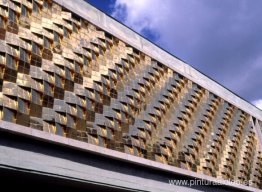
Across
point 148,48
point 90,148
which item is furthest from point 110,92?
point 148,48

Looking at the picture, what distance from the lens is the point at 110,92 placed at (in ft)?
39.3

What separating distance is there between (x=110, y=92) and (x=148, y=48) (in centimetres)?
360

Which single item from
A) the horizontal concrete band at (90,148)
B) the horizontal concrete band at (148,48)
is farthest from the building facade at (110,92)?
the horizontal concrete band at (90,148)

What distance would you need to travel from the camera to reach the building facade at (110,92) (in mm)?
9445

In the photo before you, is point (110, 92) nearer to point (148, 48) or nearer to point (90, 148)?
point (90, 148)

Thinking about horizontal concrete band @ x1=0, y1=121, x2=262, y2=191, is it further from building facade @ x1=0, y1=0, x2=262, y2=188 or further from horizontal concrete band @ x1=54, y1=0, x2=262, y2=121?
horizontal concrete band @ x1=54, y1=0, x2=262, y2=121

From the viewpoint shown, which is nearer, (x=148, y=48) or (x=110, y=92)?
(x=110, y=92)

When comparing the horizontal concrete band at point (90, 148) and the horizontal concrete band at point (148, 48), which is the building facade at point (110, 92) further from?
the horizontal concrete band at point (90, 148)

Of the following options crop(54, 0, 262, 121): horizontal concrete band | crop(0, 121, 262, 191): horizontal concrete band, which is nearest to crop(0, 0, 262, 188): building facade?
crop(54, 0, 262, 121): horizontal concrete band

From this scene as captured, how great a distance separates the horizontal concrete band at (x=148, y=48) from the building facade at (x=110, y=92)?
0.05 metres

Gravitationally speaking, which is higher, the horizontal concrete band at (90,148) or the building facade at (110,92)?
the building facade at (110,92)

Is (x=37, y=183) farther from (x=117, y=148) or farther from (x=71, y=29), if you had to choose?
(x=71, y=29)

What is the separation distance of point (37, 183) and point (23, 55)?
3.08 m

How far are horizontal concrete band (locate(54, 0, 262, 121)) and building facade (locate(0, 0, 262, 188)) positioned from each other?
0.15ft
